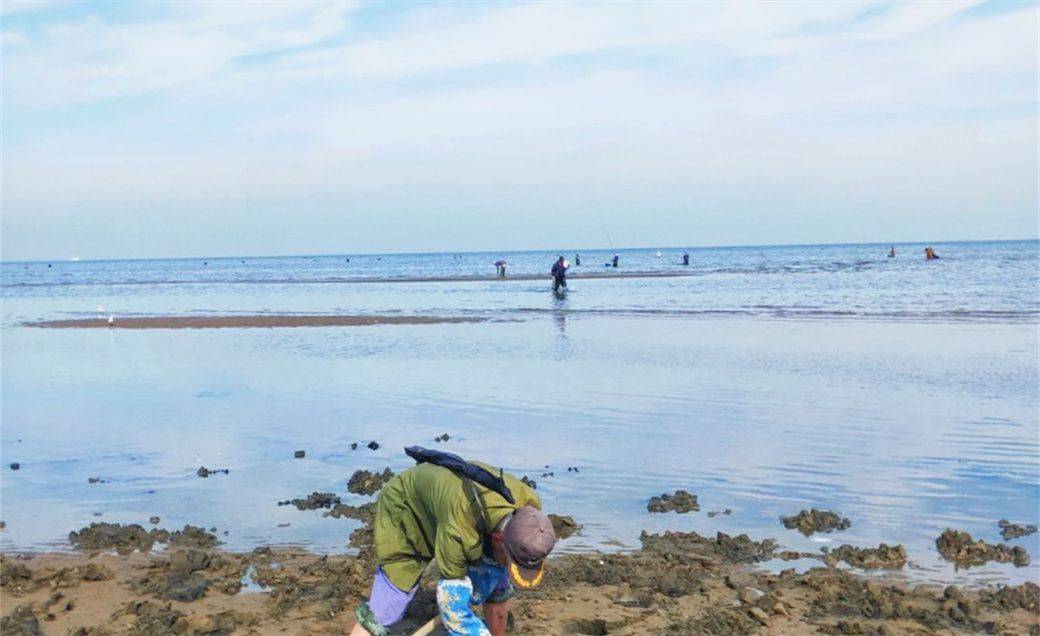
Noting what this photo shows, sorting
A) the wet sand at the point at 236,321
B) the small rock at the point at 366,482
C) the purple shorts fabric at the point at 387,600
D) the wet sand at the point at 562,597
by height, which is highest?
the purple shorts fabric at the point at 387,600

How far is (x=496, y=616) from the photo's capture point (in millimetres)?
5320

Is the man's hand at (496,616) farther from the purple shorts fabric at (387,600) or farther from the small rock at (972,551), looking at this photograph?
the small rock at (972,551)

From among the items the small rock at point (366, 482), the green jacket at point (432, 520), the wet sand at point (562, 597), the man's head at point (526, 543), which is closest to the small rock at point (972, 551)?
the wet sand at point (562, 597)

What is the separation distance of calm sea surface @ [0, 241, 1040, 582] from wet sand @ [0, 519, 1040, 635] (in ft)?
1.46

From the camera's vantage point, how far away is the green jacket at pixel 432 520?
15.6 feet

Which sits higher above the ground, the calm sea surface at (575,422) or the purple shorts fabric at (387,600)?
the purple shorts fabric at (387,600)

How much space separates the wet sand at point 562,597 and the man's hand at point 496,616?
1.66 feet

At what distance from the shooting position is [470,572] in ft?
16.8

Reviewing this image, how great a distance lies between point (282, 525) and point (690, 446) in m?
4.24

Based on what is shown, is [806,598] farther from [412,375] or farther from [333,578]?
[412,375]

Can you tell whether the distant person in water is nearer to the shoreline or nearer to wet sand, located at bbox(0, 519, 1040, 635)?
the shoreline

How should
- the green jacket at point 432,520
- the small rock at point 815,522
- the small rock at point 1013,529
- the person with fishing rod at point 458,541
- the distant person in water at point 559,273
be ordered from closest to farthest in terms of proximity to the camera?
1. the person with fishing rod at point 458,541
2. the green jacket at point 432,520
3. the small rock at point 1013,529
4. the small rock at point 815,522
5. the distant person in water at point 559,273

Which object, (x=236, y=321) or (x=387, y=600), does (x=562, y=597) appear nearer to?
(x=387, y=600)

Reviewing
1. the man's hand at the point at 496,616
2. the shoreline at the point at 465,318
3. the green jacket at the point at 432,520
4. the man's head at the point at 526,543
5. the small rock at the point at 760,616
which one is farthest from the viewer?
the shoreline at the point at 465,318
